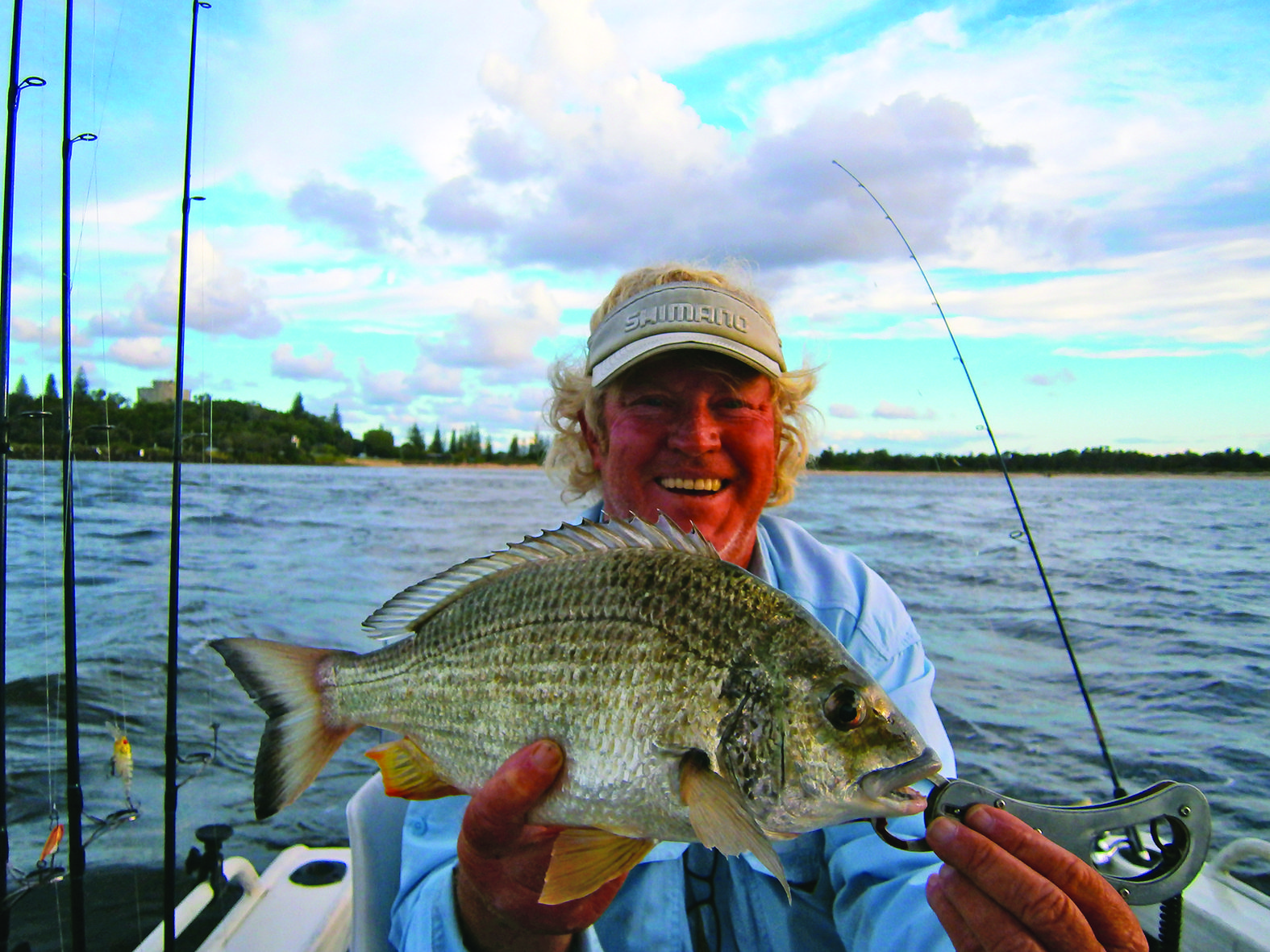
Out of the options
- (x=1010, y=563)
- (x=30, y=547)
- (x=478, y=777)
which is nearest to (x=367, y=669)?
(x=478, y=777)

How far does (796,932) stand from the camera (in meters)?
2.18

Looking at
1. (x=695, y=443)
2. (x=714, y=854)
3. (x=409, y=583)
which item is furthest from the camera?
(x=409, y=583)

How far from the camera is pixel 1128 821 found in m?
1.41

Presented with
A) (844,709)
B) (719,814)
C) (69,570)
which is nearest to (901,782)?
(844,709)

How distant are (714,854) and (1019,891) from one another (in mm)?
1076

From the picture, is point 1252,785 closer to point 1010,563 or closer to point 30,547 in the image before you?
point 1010,563

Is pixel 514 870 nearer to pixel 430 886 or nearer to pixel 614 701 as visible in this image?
pixel 430 886

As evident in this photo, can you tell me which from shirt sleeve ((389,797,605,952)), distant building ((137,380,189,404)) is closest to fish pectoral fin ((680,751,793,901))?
shirt sleeve ((389,797,605,952))

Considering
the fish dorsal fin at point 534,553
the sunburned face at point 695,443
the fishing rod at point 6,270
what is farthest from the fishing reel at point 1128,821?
the fishing rod at point 6,270

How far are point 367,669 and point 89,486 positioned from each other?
28.4 meters

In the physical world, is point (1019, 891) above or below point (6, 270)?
below

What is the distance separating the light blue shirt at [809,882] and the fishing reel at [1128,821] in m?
0.49

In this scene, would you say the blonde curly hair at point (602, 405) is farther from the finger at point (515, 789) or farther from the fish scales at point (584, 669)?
the finger at point (515, 789)

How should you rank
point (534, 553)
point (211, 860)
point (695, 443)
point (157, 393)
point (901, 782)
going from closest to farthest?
1. point (901, 782)
2. point (534, 553)
3. point (695, 443)
4. point (211, 860)
5. point (157, 393)
